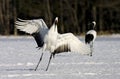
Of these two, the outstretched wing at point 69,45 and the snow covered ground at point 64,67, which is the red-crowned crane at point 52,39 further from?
the snow covered ground at point 64,67

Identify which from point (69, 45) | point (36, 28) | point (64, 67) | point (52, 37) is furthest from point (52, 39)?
point (64, 67)

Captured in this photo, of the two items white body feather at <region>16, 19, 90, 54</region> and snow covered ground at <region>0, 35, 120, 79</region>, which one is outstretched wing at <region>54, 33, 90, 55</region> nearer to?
white body feather at <region>16, 19, 90, 54</region>

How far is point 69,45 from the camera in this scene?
44.6 ft

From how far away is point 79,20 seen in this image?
45.7m

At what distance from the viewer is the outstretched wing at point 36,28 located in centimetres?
1358

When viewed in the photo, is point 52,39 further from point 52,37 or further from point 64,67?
point 64,67

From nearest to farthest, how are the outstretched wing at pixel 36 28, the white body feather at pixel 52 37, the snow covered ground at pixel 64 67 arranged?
the snow covered ground at pixel 64 67, the white body feather at pixel 52 37, the outstretched wing at pixel 36 28

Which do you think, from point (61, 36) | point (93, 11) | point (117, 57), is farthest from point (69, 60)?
point (93, 11)

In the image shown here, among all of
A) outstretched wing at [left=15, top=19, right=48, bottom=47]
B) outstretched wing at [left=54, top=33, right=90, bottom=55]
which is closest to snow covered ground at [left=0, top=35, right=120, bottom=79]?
outstretched wing at [left=54, top=33, right=90, bottom=55]

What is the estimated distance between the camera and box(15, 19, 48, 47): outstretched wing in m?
13.6

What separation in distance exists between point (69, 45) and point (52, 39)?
537mm

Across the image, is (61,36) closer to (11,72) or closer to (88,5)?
(11,72)

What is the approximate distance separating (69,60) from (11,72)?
3763 mm

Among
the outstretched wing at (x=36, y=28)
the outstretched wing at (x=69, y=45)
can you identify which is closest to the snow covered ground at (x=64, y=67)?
the outstretched wing at (x=69, y=45)
